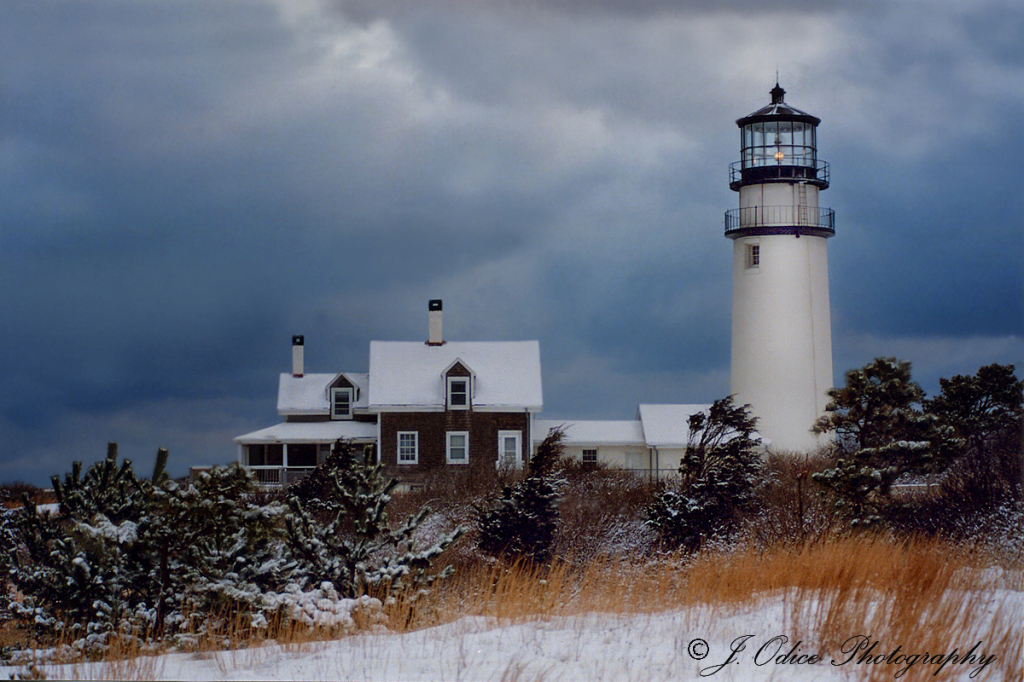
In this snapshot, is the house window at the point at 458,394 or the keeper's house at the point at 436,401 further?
the house window at the point at 458,394

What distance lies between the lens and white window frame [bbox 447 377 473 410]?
62.5 feet

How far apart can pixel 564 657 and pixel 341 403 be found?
1092 centimetres

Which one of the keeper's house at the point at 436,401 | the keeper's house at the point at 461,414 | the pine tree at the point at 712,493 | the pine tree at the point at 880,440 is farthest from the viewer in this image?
the keeper's house at the point at 461,414

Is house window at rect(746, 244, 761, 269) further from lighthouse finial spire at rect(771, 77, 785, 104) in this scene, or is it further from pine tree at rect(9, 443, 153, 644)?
pine tree at rect(9, 443, 153, 644)

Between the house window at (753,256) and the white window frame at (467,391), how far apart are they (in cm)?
495

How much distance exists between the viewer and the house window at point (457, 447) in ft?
60.7

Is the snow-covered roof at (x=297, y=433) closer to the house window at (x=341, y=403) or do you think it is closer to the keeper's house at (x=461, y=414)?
the keeper's house at (x=461, y=414)

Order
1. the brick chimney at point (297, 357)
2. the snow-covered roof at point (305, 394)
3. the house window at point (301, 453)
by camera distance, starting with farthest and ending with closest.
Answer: the brick chimney at point (297, 357)
the snow-covered roof at point (305, 394)
the house window at point (301, 453)

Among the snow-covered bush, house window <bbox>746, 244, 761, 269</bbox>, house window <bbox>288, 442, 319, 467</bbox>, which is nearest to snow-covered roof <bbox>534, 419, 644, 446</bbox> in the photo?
house window <bbox>746, 244, 761, 269</bbox>

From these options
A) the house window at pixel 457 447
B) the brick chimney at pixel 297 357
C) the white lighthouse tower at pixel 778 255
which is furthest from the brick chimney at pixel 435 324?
the white lighthouse tower at pixel 778 255

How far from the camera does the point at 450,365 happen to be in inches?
760

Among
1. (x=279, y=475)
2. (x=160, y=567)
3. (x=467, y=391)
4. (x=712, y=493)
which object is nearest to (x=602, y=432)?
(x=467, y=391)

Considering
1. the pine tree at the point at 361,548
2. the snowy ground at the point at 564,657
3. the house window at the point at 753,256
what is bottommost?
the snowy ground at the point at 564,657

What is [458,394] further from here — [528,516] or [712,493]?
[528,516]
